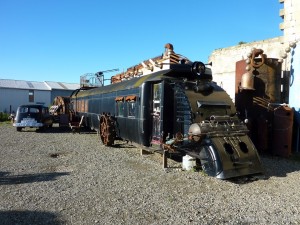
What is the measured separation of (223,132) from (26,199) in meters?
4.78

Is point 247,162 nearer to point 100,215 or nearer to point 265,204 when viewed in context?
point 265,204

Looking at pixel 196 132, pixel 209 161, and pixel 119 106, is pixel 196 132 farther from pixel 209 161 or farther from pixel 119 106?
pixel 119 106

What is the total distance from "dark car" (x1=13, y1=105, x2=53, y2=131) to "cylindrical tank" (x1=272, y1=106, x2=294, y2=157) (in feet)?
43.9

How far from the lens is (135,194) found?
620 centimetres

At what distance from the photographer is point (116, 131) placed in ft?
40.9

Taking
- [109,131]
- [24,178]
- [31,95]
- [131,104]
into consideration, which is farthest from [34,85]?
[24,178]

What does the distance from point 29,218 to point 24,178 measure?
2.74 meters

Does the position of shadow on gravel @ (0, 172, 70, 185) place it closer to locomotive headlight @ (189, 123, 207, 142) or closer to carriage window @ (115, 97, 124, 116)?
locomotive headlight @ (189, 123, 207, 142)

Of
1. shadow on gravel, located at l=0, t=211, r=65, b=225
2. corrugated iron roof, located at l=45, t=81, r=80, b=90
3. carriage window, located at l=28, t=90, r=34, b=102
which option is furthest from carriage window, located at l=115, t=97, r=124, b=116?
corrugated iron roof, located at l=45, t=81, r=80, b=90

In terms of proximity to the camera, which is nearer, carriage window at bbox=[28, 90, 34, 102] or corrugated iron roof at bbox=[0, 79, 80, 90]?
corrugated iron roof at bbox=[0, 79, 80, 90]

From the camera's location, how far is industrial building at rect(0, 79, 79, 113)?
47.4 m

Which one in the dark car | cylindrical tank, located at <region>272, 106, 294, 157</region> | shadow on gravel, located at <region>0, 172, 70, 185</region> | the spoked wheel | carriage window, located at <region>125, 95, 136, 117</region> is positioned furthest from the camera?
the dark car

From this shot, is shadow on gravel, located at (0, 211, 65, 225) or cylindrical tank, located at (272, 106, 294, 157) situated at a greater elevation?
cylindrical tank, located at (272, 106, 294, 157)

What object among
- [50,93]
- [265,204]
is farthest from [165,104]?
[50,93]
